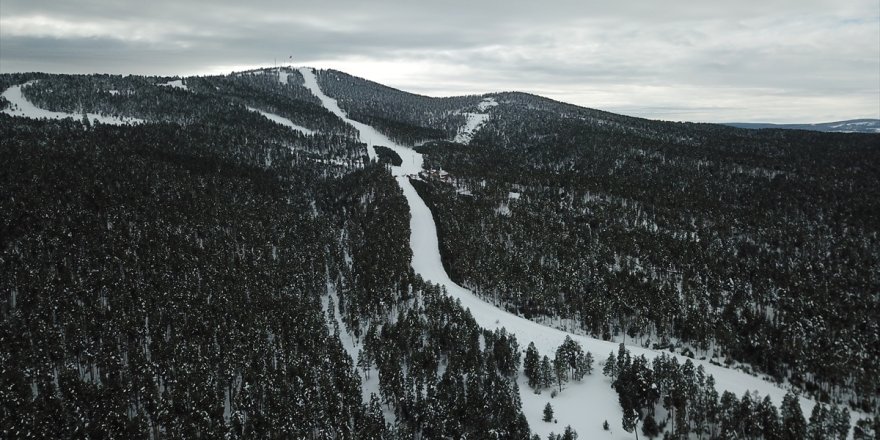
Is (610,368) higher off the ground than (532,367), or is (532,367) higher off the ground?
(610,368)

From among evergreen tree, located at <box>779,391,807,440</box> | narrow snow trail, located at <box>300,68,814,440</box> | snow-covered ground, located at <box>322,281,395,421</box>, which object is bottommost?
snow-covered ground, located at <box>322,281,395,421</box>

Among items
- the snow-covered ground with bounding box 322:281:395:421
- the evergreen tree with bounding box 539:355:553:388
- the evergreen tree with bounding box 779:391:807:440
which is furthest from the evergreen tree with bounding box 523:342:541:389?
the evergreen tree with bounding box 779:391:807:440

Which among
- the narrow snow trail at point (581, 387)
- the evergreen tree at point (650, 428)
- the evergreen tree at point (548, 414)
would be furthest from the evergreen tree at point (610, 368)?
the evergreen tree at point (548, 414)

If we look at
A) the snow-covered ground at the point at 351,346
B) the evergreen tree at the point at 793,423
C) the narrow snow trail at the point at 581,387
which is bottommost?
the snow-covered ground at the point at 351,346

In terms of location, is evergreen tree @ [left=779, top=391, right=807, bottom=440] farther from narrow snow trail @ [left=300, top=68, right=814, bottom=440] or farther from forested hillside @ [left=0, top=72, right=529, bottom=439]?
forested hillside @ [left=0, top=72, right=529, bottom=439]

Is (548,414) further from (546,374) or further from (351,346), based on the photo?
(351,346)

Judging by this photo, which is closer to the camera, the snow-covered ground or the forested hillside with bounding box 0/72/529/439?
the forested hillside with bounding box 0/72/529/439

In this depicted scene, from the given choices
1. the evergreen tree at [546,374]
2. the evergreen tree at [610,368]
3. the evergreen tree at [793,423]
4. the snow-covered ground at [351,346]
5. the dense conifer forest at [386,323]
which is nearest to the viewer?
the evergreen tree at [793,423]

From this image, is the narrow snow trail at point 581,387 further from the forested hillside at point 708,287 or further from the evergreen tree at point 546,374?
the forested hillside at point 708,287

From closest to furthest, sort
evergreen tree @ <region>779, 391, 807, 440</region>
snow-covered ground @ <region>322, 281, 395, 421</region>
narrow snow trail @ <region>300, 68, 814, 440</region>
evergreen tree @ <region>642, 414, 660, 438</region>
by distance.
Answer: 1. evergreen tree @ <region>779, 391, 807, 440</region>
2. evergreen tree @ <region>642, 414, 660, 438</region>
3. narrow snow trail @ <region>300, 68, 814, 440</region>
4. snow-covered ground @ <region>322, 281, 395, 421</region>

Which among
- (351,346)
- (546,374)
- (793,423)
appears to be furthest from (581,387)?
(351,346)

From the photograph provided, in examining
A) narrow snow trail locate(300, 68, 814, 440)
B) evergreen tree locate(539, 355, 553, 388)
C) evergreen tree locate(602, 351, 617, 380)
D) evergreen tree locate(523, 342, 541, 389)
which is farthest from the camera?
evergreen tree locate(602, 351, 617, 380)

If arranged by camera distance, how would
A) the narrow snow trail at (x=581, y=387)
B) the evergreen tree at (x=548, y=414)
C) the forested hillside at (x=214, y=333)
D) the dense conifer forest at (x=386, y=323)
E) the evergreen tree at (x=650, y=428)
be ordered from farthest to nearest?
the narrow snow trail at (x=581, y=387)
the evergreen tree at (x=548, y=414)
the dense conifer forest at (x=386, y=323)
the forested hillside at (x=214, y=333)
the evergreen tree at (x=650, y=428)
